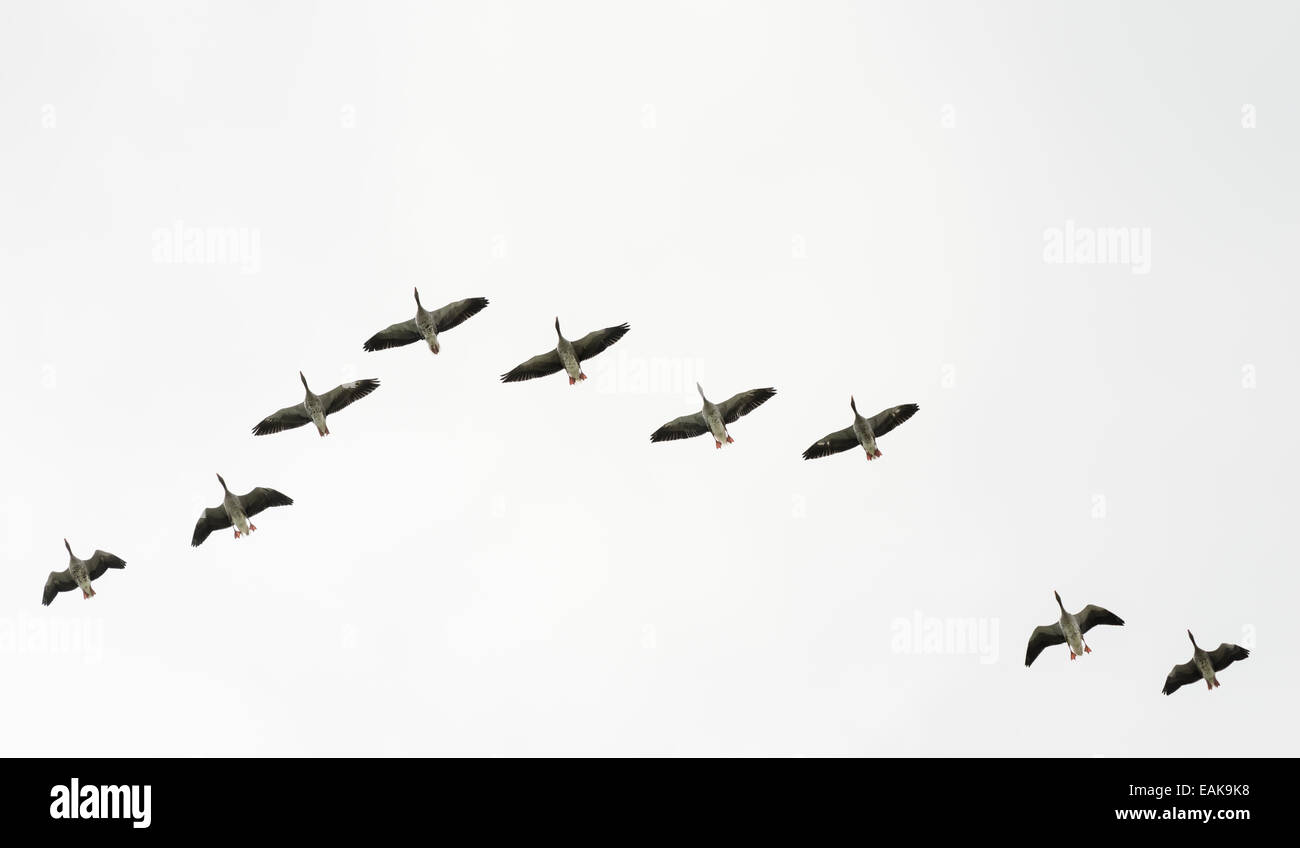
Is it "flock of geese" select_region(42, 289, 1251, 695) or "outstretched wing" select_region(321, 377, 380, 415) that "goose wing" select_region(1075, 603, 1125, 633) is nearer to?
"flock of geese" select_region(42, 289, 1251, 695)

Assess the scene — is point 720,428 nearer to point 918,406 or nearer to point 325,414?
point 918,406

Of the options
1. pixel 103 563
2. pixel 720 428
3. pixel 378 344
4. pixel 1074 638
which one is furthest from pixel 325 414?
pixel 1074 638

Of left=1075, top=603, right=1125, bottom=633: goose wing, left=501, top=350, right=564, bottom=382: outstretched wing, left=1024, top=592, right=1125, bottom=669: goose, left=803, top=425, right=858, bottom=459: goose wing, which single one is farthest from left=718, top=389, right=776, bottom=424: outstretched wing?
left=1075, top=603, right=1125, bottom=633: goose wing

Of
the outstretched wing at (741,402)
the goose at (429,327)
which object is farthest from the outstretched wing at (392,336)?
the outstretched wing at (741,402)

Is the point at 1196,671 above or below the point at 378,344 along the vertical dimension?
below

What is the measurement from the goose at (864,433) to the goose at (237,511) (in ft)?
63.8

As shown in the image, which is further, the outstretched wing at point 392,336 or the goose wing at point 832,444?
the goose wing at point 832,444

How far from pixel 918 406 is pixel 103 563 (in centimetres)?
3015

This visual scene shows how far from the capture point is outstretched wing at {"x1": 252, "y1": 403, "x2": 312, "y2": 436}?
4803 centimetres

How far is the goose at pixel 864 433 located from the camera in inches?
1912

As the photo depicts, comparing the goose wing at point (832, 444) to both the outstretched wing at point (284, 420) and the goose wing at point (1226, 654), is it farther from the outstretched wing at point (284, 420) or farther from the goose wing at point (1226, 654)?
the outstretched wing at point (284, 420)

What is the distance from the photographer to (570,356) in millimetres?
47656

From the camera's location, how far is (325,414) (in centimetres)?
4819
